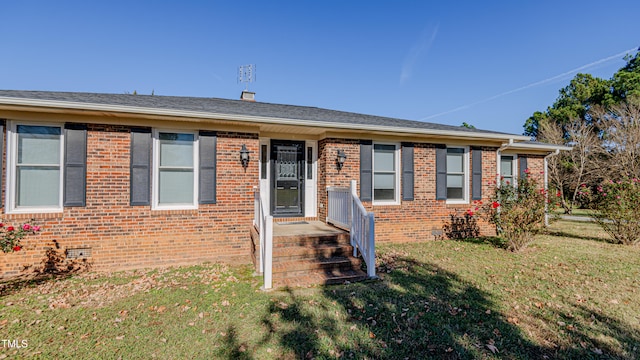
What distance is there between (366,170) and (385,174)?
2.06ft

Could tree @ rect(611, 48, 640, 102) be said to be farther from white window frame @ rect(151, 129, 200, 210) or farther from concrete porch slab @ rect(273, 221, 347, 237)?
white window frame @ rect(151, 129, 200, 210)

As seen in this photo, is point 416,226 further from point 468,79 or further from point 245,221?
point 468,79

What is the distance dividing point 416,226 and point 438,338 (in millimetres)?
4706

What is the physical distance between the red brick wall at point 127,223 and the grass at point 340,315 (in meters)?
0.47

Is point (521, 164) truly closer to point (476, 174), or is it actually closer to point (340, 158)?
point (476, 174)

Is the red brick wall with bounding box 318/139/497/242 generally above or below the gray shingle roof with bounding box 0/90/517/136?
below

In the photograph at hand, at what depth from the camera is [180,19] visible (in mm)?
9242

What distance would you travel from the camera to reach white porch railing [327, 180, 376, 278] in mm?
4852

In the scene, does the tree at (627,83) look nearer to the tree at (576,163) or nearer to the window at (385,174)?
the tree at (576,163)

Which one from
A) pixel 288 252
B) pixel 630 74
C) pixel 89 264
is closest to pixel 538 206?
pixel 288 252

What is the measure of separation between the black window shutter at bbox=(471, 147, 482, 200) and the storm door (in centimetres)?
485

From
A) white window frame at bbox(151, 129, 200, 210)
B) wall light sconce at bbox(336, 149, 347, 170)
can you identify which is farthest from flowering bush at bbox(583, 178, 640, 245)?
white window frame at bbox(151, 129, 200, 210)

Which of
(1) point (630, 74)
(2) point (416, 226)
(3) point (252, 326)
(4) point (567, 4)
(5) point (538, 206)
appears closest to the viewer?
(3) point (252, 326)

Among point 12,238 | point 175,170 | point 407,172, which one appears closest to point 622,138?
point 407,172
